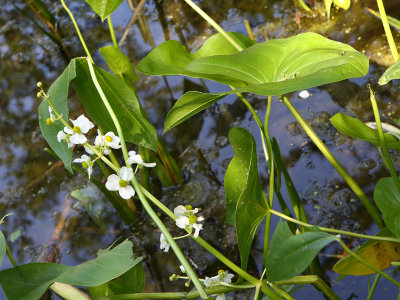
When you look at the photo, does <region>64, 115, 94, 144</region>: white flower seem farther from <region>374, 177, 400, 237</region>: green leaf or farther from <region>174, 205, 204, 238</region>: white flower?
<region>374, 177, 400, 237</region>: green leaf

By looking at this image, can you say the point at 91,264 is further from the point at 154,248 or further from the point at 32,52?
the point at 32,52

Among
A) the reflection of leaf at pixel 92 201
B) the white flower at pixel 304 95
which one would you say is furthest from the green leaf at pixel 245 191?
the white flower at pixel 304 95

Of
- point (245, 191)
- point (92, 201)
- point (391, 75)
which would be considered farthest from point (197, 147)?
point (391, 75)

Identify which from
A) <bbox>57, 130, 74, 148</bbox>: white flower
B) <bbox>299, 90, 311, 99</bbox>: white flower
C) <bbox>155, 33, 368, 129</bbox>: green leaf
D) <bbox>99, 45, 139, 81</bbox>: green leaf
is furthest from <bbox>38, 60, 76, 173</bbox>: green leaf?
<bbox>299, 90, 311, 99</bbox>: white flower

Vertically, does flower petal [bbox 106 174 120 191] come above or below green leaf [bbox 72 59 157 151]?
below

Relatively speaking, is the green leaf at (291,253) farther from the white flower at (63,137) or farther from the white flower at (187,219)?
the white flower at (63,137)

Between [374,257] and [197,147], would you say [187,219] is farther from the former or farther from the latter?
[197,147]
